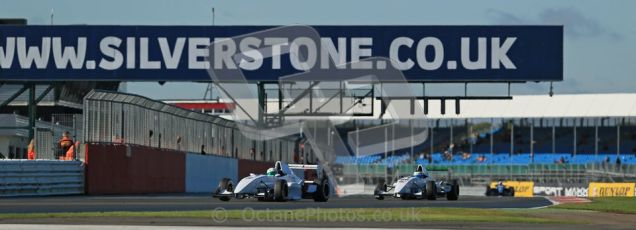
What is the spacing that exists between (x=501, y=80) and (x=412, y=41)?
3111mm

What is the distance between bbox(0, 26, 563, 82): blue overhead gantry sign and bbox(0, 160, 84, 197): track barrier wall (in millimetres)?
6935

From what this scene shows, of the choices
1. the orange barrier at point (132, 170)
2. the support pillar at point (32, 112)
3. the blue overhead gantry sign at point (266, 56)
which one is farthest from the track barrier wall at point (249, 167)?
the support pillar at point (32, 112)

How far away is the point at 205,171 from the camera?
149 feet

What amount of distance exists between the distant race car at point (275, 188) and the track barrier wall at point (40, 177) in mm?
5197

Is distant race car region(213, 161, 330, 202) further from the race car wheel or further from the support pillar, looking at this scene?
the support pillar

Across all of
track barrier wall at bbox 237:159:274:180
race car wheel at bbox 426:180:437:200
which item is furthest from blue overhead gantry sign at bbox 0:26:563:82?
track barrier wall at bbox 237:159:274:180

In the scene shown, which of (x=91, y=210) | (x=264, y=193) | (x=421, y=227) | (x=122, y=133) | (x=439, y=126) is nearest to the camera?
(x=421, y=227)

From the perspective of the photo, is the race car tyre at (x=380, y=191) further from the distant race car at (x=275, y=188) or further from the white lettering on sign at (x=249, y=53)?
the white lettering on sign at (x=249, y=53)

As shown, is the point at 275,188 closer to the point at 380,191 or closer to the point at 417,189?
the point at 380,191

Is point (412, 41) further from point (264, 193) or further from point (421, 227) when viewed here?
point (421, 227)

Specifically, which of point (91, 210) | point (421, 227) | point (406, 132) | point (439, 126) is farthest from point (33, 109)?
point (439, 126)

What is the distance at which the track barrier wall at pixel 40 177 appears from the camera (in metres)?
29.6

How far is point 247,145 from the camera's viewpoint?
175ft

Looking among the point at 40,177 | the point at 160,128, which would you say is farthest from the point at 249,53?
the point at 40,177
